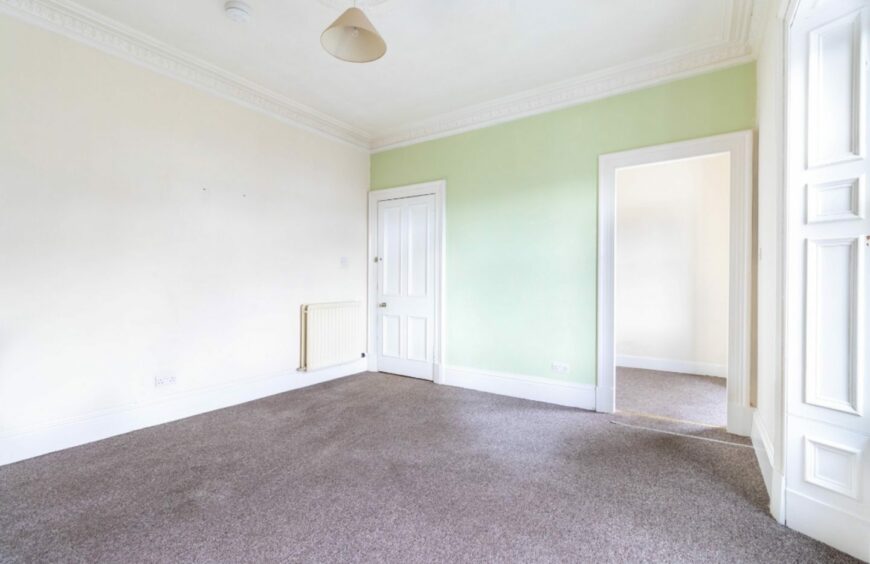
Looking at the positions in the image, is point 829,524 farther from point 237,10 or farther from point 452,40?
point 237,10

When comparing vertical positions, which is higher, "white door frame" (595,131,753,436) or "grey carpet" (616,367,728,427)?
"white door frame" (595,131,753,436)

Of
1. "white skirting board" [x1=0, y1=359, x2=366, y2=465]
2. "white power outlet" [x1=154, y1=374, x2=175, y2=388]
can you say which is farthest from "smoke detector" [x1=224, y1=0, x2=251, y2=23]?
"white skirting board" [x1=0, y1=359, x2=366, y2=465]

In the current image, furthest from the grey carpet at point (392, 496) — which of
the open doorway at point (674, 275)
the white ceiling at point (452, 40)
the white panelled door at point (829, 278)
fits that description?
the white ceiling at point (452, 40)

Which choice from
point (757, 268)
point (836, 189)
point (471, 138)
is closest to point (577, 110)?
point (471, 138)

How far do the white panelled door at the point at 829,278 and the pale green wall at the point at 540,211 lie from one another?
1.32 metres

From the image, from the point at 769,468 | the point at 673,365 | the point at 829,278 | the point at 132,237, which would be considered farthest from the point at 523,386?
the point at 132,237

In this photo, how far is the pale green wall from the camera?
3.21m

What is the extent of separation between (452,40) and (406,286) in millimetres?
2689

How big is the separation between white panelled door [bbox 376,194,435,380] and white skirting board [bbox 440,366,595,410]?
0.41 meters

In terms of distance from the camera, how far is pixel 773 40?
2.27 meters

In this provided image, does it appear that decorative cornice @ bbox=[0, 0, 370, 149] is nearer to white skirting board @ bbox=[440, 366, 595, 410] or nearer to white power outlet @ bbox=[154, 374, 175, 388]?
white power outlet @ bbox=[154, 374, 175, 388]

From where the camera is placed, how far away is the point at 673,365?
4984mm

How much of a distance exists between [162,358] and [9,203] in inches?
56.2

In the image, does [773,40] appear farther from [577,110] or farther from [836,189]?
[577,110]
